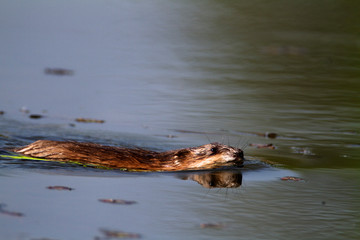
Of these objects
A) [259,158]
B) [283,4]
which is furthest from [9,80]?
[283,4]

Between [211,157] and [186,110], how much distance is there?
10.7ft

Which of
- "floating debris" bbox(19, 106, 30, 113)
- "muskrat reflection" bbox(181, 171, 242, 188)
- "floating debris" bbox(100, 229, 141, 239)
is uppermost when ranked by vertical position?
"floating debris" bbox(19, 106, 30, 113)

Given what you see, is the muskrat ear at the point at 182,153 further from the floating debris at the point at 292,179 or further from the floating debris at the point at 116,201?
the floating debris at the point at 116,201

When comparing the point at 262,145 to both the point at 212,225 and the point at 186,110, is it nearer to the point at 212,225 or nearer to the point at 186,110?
the point at 186,110

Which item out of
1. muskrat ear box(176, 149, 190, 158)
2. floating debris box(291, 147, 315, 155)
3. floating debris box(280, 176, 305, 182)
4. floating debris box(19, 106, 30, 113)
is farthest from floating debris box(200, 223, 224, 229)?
floating debris box(19, 106, 30, 113)

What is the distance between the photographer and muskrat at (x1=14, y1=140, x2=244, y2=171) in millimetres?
7980

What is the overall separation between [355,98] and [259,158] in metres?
4.04

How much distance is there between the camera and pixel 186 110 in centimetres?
1134

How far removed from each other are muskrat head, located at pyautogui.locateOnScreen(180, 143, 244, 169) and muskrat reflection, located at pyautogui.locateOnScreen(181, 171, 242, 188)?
5.3 inches

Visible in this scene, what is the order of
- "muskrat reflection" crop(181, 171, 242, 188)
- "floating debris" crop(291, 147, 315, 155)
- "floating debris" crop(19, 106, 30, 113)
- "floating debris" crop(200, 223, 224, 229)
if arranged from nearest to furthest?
"floating debris" crop(200, 223, 224, 229) → "muskrat reflection" crop(181, 171, 242, 188) → "floating debris" crop(291, 147, 315, 155) → "floating debris" crop(19, 106, 30, 113)

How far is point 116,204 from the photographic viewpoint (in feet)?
20.4

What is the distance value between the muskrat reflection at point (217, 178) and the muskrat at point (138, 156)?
0.15m

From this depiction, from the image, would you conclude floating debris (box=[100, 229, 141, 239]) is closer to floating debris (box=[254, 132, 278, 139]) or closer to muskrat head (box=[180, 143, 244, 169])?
muskrat head (box=[180, 143, 244, 169])

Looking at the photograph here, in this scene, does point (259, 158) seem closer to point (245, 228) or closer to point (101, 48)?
point (245, 228)
